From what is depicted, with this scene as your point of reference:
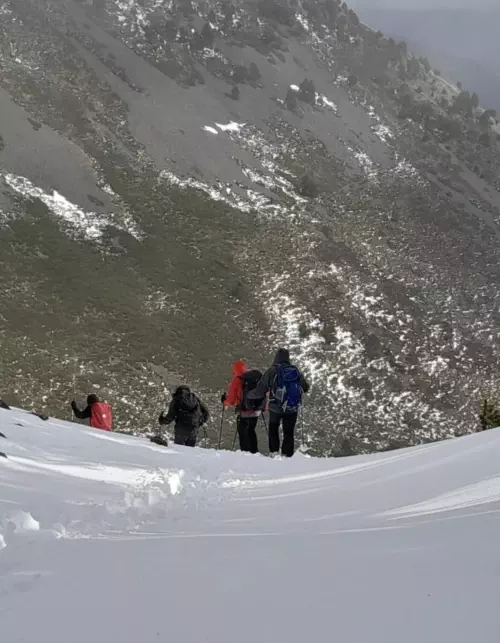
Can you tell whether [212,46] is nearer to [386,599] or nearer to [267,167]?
[267,167]

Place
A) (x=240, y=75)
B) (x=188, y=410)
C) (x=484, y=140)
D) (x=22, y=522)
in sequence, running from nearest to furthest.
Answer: (x=22, y=522)
(x=188, y=410)
(x=240, y=75)
(x=484, y=140)

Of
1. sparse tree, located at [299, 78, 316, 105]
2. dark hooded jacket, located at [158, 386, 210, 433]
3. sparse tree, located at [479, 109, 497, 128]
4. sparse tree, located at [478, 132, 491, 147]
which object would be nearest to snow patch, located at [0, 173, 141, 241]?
dark hooded jacket, located at [158, 386, 210, 433]

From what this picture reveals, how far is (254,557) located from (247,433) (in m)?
8.23

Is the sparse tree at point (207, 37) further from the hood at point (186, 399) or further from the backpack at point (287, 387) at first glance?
the backpack at point (287, 387)

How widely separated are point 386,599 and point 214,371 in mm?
30405

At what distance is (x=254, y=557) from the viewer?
2820 millimetres

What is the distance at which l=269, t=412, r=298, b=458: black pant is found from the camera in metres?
10.1

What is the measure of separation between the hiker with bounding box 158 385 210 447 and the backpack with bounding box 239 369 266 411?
76cm

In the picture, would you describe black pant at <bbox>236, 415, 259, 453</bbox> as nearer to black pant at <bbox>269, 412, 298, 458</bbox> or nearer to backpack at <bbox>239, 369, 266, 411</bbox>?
backpack at <bbox>239, 369, 266, 411</bbox>

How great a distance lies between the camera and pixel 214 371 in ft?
106

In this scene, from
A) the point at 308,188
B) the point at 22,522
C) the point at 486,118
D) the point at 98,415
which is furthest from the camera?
the point at 486,118

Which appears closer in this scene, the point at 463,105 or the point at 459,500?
the point at 459,500

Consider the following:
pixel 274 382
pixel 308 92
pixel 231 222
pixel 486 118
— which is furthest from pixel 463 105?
pixel 274 382

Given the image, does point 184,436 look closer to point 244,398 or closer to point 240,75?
point 244,398
